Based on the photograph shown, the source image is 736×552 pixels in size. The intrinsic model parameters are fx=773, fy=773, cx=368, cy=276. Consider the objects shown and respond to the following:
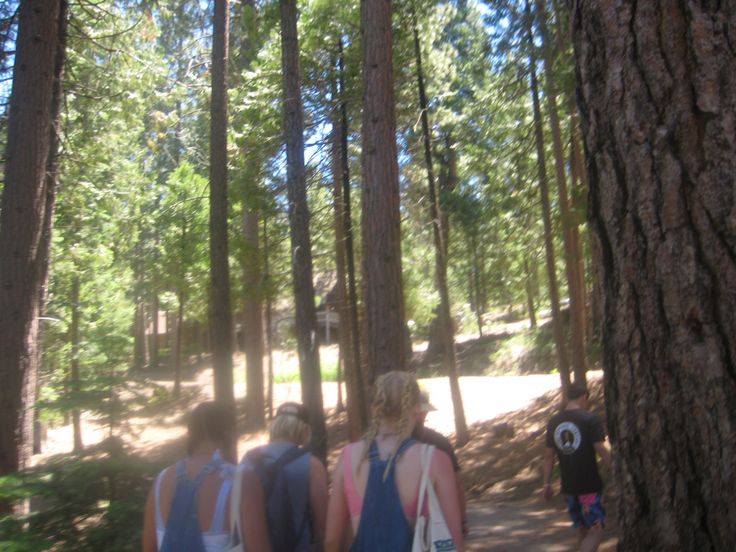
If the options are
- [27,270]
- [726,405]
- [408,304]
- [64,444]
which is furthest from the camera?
[64,444]

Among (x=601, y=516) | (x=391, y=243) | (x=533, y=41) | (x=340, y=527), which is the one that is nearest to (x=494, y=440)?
(x=533, y=41)

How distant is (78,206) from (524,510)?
1178cm

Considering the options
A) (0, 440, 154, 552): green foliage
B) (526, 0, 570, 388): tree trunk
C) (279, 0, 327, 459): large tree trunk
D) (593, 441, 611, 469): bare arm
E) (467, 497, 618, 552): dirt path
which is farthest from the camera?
(526, 0, 570, 388): tree trunk

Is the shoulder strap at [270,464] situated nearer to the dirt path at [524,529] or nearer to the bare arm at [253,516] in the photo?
the bare arm at [253,516]

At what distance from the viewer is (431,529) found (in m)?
3.21

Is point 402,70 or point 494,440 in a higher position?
point 402,70

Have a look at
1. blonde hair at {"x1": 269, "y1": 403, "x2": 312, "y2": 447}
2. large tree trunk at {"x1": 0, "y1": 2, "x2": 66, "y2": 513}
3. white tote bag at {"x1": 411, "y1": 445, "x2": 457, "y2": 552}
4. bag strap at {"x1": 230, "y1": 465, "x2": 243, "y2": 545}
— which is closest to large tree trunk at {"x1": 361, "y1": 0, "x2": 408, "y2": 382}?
large tree trunk at {"x1": 0, "y1": 2, "x2": 66, "y2": 513}

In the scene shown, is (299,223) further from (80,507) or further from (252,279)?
(80,507)

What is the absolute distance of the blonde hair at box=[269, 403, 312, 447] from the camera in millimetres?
4227

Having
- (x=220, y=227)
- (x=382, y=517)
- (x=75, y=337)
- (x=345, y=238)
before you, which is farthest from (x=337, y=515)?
(x=75, y=337)

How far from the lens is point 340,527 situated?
11.5 ft

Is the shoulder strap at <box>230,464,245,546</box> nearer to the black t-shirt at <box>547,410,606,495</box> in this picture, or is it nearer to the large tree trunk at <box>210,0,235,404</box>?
the black t-shirt at <box>547,410,606,495</box>

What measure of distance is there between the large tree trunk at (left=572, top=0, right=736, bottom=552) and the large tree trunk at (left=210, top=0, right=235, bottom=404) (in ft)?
30.0

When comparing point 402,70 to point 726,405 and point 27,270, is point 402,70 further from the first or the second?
point 726,405
